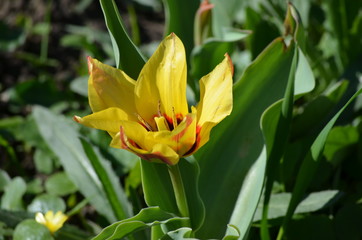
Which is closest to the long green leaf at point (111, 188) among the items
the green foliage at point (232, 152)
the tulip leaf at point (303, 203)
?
the green foliage at point (232, 152)

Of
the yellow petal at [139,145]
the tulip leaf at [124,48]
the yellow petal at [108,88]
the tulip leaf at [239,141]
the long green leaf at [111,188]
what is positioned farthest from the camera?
the long green leaf at [111,188]

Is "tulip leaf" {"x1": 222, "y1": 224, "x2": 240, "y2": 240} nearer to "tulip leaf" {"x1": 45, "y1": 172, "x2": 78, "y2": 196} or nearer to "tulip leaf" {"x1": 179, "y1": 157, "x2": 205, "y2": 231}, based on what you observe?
"tulip leaf" {"x1": 179, "y1": 157, "x2": 205, "y2": 231}

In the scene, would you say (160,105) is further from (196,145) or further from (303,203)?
(303,203)

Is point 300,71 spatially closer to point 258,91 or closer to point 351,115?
point 258,91

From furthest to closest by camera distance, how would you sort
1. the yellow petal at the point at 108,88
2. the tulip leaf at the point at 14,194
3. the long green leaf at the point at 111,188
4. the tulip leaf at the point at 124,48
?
1. the tulip leaf at the point at 14,194
2. the long green leaf at the point at 111,188
3. the tulip leaf at the point at 124,48
4. the yellow petal at the point at 108,88

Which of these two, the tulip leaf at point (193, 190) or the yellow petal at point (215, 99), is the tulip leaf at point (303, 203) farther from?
the yellow petal at point (215, 99)

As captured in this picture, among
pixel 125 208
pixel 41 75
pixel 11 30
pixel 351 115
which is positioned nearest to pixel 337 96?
pixel 351 115

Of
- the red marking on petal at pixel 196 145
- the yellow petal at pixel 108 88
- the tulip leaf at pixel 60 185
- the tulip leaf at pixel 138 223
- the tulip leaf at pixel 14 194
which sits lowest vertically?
the tulip leaf at pixel 60 185

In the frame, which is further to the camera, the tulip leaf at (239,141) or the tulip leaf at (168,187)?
the tulip leaf at (239,141)
